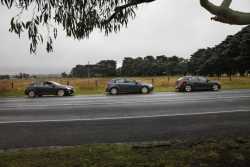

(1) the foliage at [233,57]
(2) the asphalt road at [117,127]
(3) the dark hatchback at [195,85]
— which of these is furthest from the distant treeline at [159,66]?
(2) the asphalt road at [117,127]

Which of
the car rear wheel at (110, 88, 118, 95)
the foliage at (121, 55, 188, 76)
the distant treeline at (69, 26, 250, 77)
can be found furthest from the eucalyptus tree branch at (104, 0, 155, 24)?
the foliage at (121, 55, 188, 76)

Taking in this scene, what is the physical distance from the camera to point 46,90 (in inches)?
1182

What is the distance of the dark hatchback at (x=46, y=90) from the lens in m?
29.7

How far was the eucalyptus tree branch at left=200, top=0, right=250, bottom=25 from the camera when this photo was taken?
5707 millimetres

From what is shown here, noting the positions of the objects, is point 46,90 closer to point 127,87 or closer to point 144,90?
point 127,87

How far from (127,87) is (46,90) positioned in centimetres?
638

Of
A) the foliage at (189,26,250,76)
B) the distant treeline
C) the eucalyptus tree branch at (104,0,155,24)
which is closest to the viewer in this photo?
the eucalyptus tree branch at (104,0,155,24)

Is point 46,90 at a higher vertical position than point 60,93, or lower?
higher

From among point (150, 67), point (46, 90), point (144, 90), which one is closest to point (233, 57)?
point (144, 90)

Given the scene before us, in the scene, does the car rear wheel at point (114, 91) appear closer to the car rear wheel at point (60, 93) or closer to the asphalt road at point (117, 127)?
the car rear wheel at point (60, 93)

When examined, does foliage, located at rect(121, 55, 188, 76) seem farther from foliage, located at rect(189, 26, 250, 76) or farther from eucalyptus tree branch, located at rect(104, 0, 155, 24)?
eucalyptus tree branch, located at rect(104, 0, 155, 24)

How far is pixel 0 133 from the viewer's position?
32.6 feet

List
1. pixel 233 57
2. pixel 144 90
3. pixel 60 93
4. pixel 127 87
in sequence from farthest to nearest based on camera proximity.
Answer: pixel 233 57 < pixel 127 87 < pixel 144 90 < pixel 60 93

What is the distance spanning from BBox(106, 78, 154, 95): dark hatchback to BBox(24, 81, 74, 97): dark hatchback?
3.20 metres
